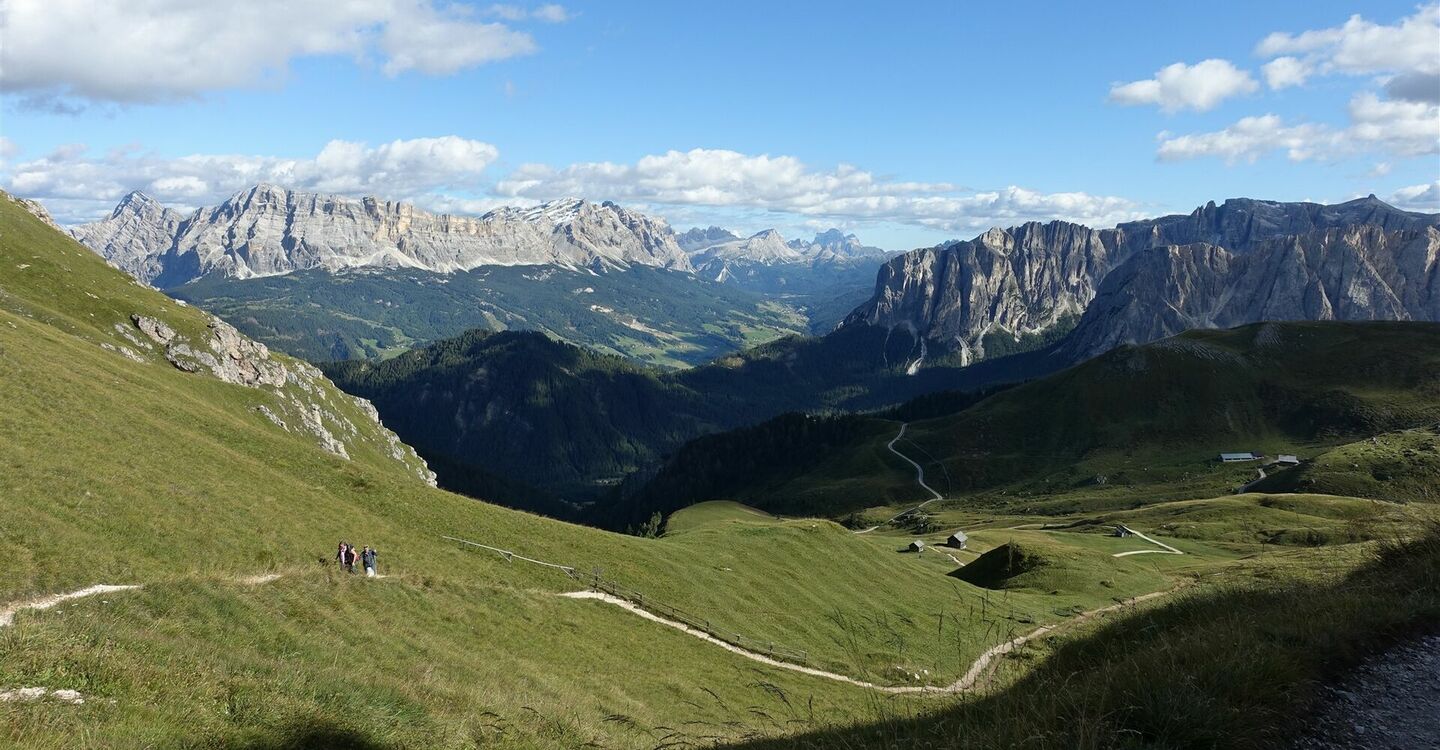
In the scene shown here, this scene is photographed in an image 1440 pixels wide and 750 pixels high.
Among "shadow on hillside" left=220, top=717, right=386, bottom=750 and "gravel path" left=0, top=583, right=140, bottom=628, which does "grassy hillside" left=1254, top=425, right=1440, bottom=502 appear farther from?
"gravel path" left=0, top=583, right=140, bottom=628

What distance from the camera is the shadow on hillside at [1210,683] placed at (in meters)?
8.84

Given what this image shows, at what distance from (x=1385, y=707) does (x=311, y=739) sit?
56.4 ft

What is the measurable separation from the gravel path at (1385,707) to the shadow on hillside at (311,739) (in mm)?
15124

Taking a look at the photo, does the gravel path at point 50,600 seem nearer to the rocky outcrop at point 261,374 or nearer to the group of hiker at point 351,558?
the group of hiker at point 351,558

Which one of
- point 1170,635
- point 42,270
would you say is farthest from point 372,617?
point 42,270

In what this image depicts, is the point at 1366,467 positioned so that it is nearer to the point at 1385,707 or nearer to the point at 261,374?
the point at 1385,707

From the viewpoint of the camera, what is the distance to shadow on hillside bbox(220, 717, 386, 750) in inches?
518

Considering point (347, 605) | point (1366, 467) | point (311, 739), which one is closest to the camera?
point (311, 739)

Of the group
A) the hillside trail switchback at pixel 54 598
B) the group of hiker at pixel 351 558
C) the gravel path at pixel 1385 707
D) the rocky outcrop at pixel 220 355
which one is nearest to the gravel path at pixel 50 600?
the hillside trail switchback at pixel 54 598

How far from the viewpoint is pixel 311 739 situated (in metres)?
13.8

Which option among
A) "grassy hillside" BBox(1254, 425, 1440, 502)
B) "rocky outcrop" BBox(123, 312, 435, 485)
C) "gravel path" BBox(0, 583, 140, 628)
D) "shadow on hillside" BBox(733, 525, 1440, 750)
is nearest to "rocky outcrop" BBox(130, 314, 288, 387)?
"rocky outcrop" BBox(123, 312, 435, 485)

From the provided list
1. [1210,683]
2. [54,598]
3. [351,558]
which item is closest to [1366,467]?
[351,558]

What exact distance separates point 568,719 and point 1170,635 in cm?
1474

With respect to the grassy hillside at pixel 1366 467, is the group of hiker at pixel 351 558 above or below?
above
